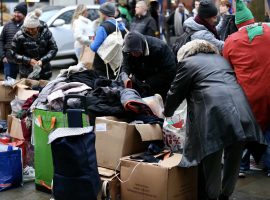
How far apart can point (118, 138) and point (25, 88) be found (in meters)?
2.27

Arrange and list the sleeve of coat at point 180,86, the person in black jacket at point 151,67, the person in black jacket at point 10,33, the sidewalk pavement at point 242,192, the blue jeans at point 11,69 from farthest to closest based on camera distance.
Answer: the blue jeans at point 11,69 → the person in black jacket at point 10,33 → the person in black jacket at point 151,67 → the sidewalk pavement at point 242,192 → the sleeve of coat at point 180,86

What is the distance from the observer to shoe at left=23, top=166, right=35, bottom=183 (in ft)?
20.3

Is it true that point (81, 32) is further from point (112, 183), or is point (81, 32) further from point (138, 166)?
point (138, 166)

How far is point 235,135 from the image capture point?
15.1 ft

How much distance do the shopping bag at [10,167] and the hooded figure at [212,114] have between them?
186cm

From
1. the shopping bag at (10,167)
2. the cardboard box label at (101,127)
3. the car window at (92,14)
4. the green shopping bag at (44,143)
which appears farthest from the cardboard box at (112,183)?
the car window at (92,14)

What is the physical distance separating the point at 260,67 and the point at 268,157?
1.43 metres

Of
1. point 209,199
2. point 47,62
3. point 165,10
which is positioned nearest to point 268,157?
point 209,199

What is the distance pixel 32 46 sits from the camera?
7898 mm

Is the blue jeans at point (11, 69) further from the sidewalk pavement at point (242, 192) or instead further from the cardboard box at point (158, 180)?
the cardboard box at point (158, 180)

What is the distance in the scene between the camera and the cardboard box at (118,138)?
17.4 ft

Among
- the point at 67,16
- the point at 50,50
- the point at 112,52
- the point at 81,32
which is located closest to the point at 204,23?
the point at 112,52

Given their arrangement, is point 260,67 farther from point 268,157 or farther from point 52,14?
point 52,14

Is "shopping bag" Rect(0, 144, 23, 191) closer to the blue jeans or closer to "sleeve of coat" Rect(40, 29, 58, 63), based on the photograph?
"sleeve of coat" Rect(40, 29, 58, 63)
